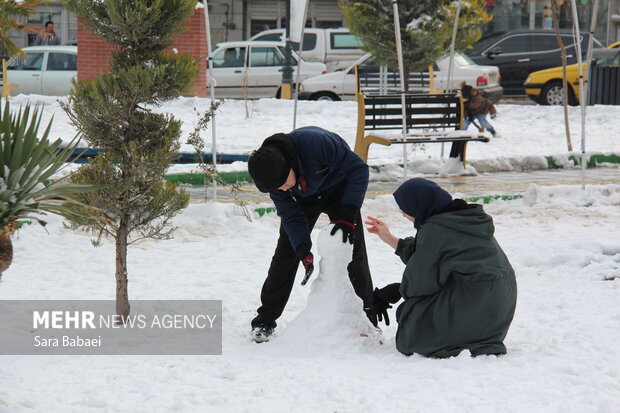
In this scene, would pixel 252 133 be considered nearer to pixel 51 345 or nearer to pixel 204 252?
pixel 204 252

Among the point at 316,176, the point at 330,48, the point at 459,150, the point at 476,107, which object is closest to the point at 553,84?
the point at 476,107

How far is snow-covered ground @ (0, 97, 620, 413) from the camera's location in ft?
12.7

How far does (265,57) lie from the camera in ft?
65.2

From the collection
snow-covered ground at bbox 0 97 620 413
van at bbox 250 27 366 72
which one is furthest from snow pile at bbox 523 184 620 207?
van at bbox 250 27 366 72

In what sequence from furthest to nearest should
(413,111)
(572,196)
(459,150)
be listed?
(459,150), (413,111), (572,196)

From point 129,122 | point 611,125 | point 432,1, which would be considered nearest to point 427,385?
point 129,122

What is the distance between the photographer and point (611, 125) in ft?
52.2

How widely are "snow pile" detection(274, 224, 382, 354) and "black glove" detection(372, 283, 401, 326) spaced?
0.19 metres

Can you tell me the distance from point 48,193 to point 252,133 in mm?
10715

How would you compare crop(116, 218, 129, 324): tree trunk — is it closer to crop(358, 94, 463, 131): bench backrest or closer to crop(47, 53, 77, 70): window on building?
crop(358, 94, 463, 131): bench backrest

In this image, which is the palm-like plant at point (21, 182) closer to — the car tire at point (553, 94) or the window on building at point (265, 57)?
the window on building at point (265, 57)

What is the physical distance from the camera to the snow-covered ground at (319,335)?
3.86m

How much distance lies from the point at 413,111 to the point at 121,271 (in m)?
6.05

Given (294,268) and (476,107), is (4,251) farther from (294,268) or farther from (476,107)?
(476,107)
